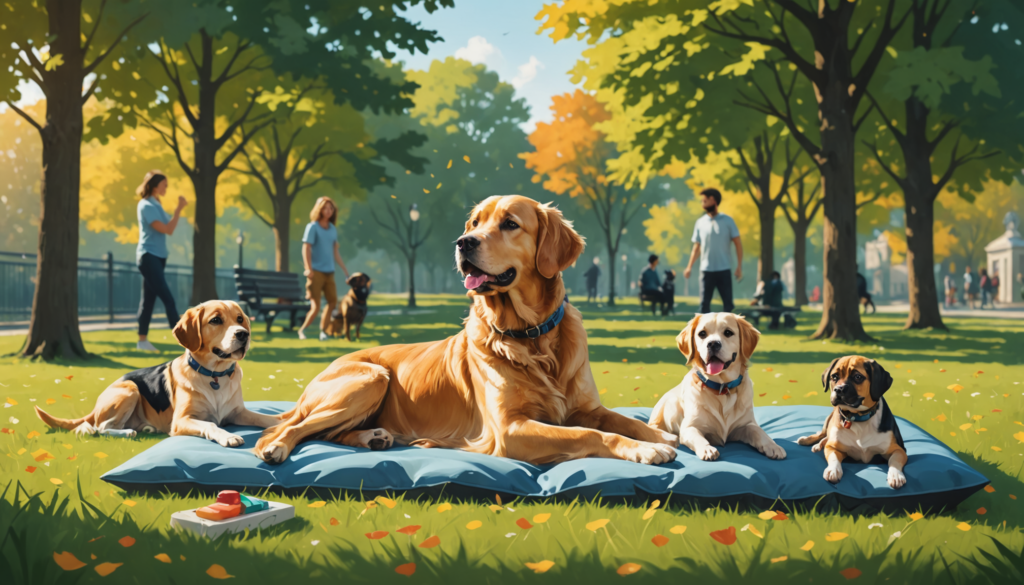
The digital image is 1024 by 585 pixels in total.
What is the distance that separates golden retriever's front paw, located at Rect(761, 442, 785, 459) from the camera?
13.0 feet

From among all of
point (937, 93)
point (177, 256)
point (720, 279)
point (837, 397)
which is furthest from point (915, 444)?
point (177, 256)

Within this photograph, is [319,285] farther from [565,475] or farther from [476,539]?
[476,539]

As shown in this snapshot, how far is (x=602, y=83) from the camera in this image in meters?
15.1

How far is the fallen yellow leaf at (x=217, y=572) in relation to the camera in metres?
2.66

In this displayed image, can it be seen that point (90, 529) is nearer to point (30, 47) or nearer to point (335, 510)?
point (335, 510)

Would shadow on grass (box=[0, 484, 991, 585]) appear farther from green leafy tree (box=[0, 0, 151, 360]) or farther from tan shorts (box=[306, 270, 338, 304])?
tan shorts (box=[306, 270, 338, 304])

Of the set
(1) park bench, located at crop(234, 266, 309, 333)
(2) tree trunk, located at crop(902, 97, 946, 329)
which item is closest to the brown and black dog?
(1) park bench, located at crop(234, 266, 309, 333)

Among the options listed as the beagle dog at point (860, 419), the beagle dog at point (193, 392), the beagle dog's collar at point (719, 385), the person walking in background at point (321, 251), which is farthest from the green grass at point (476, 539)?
the person walking in background at point (321, 251)

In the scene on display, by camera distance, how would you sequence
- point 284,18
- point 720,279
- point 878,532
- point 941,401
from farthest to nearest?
point 284,18 → point 720,279 → point 941,401 → point 878,532

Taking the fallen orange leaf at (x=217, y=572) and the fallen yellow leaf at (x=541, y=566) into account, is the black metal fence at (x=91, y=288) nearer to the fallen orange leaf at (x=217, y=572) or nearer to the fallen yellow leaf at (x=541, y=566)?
the fallen orange leaf at (x=217, y=572)

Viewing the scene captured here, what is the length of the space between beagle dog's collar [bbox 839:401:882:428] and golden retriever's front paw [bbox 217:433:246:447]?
3423 mm

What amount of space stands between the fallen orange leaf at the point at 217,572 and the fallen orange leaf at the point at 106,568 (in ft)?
1.11

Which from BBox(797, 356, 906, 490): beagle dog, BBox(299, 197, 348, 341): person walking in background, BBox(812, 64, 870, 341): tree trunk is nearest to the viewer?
BBox(797, 356, 906, 490): beagle dog

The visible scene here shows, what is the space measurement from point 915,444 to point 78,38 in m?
10.9
